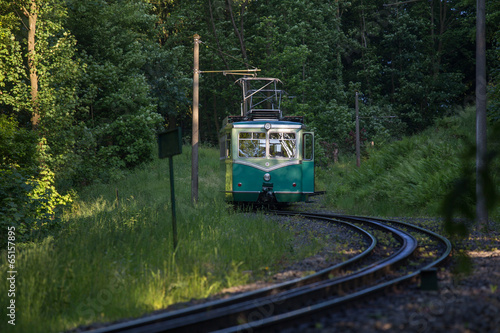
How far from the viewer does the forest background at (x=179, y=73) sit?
55.1 ft

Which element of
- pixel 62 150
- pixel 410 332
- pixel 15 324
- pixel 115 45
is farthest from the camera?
pixel 115 45

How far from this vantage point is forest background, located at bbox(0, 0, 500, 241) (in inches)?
661

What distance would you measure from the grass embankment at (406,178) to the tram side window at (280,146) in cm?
392

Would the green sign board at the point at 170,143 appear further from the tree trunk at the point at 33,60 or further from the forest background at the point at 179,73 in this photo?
the tree trunk at the point at 33,60

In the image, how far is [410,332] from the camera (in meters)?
4.13

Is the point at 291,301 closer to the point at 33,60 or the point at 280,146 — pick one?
the point at 280,146

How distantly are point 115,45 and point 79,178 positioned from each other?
8707mm

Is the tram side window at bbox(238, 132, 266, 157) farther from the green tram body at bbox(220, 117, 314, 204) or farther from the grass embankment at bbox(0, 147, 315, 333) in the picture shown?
the grass embankment at bbox(0, 147, 315, 333)

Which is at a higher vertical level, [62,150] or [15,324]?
[62,150]

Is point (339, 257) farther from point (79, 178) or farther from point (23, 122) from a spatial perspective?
point (23, 122)

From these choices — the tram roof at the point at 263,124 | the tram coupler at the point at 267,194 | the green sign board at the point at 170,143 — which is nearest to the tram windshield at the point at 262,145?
the tram roof at the point at 263,124

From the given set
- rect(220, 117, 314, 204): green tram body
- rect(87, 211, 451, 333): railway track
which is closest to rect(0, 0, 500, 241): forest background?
rect(220, 117, 314, 204): green tram body

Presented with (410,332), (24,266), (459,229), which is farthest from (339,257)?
(459,229)

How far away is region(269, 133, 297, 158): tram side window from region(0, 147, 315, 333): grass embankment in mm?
5097
